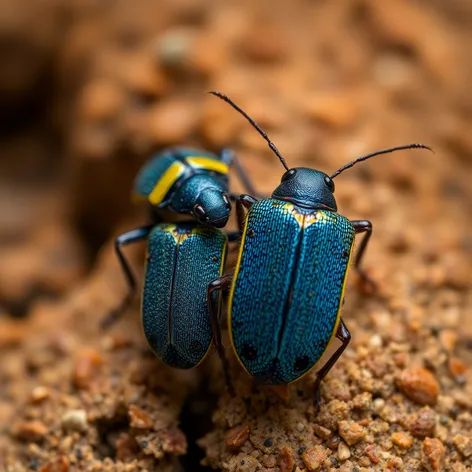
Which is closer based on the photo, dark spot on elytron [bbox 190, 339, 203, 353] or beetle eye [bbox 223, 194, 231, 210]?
dark spot on elytron [bbox 190, 339, 203, 353]

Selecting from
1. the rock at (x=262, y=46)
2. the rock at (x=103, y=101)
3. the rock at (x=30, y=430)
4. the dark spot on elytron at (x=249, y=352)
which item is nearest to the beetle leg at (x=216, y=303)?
the dark spot on elytron at (x=249, y=352)

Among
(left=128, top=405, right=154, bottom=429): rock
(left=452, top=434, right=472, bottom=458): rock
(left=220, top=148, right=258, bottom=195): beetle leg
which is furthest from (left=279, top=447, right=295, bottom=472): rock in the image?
(left=220, top=148, right=258, bottom=195): beetle leg

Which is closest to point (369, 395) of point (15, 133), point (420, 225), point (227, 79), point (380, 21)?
point (420, 225)

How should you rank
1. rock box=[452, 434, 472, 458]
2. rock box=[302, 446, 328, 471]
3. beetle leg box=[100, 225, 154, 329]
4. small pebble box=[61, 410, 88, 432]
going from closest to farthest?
rock box=[302, 446, 328, 471]
rock box=[452, 434, 472, 458]
small pebble box=[61, 410, 88, 432]
beetle leg box=[100, 225, 154, 329]

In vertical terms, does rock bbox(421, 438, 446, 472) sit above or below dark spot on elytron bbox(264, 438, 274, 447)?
above

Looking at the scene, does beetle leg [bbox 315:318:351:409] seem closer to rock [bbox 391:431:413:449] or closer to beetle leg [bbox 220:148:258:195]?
rock [bbox 391:431:413:449]

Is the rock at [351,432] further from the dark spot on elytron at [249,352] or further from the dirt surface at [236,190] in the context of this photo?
the dark spot on elytron at [249,352]

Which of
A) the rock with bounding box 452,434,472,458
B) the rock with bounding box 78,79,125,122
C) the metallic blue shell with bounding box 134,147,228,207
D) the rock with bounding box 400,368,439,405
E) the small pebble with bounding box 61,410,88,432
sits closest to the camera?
the rock with bounding box 452,434,472,458
